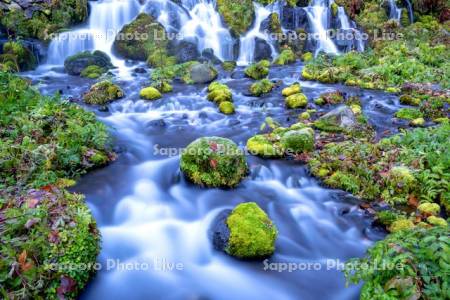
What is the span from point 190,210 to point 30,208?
2.75m

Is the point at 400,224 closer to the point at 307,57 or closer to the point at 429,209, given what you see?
the point at 429,209

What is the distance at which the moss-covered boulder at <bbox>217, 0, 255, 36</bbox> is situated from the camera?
1986 cm

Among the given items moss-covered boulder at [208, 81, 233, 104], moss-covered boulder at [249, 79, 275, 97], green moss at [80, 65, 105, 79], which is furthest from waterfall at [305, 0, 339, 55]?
green moss at [80, 65, 105, 79]

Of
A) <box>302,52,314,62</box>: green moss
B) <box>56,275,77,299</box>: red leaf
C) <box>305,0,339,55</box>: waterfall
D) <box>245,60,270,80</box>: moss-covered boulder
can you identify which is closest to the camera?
<box>56,275,77,299</box>: red leaf

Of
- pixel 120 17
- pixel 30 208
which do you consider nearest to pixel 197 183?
pixel 30 208

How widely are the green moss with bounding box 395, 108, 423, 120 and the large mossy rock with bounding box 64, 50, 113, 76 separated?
38.9 ft

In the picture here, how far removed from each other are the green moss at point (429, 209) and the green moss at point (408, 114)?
5264 millimetres

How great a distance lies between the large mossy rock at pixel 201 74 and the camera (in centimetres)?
1502

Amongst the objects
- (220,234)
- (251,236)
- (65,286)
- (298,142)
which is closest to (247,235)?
(251,236)

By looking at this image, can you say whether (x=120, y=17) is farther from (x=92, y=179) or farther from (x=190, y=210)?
(x=190, y=210)

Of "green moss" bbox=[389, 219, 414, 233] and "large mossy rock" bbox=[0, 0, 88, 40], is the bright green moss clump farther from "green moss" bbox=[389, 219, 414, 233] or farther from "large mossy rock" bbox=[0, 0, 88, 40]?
"large mossy rock" bbox=[0, 0, 88, 40]

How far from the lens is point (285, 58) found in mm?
18359

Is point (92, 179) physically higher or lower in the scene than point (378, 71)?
lower

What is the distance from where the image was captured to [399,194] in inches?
267
